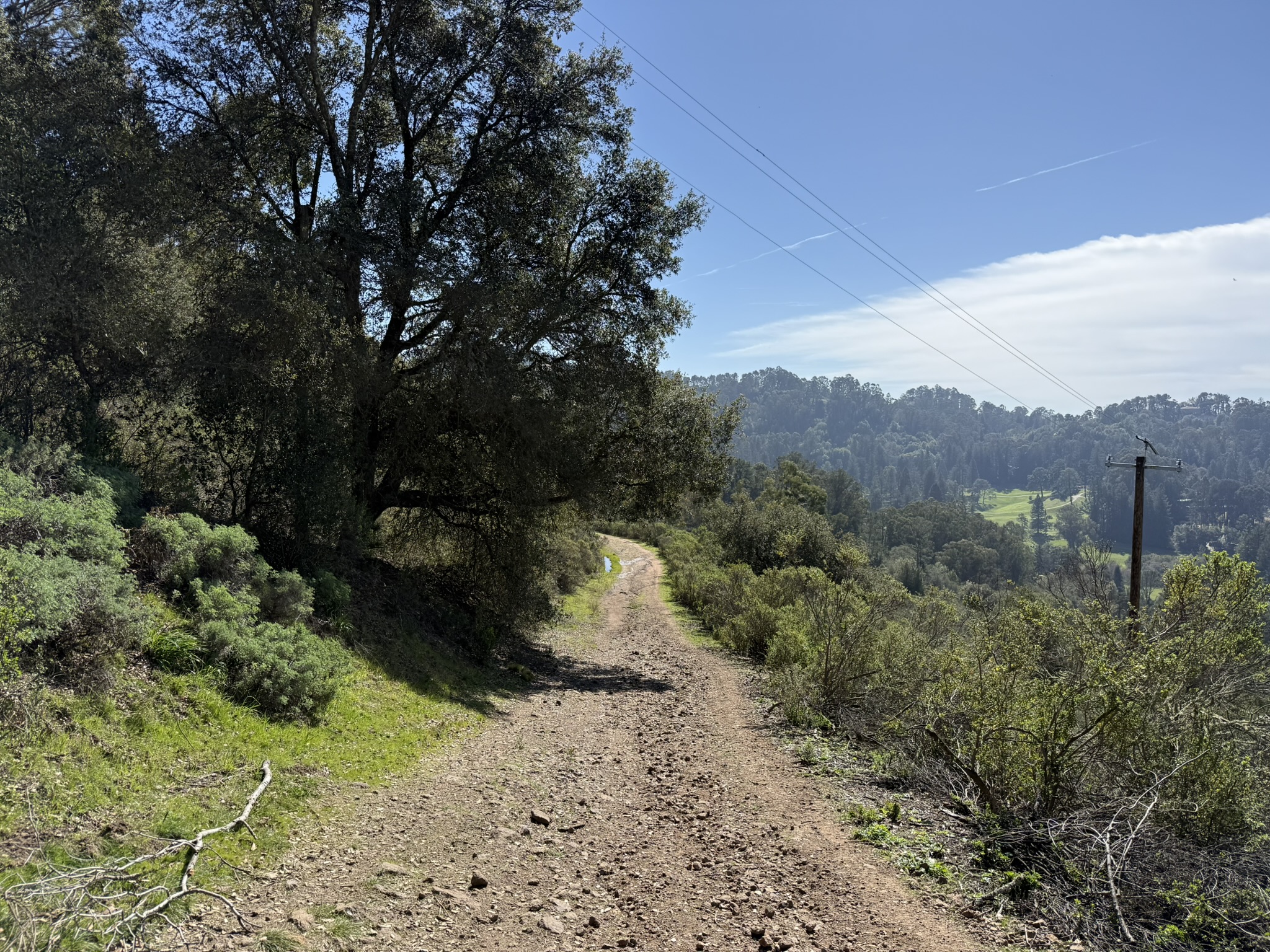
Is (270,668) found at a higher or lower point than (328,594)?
lower

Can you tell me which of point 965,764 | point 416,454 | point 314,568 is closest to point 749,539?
point 416,454

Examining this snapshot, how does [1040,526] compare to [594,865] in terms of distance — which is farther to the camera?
[1040,526]

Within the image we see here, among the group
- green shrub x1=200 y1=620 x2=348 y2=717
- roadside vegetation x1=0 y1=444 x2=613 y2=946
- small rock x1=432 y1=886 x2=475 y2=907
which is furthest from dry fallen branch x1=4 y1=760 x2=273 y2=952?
green shrub x1=200 y1=620 x2=348 y2=717

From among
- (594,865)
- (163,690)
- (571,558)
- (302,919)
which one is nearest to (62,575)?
(163,690)

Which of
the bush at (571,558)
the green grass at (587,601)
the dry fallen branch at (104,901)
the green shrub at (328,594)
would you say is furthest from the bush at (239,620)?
the green grass at (587,601)

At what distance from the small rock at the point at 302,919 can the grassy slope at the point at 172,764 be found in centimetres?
56

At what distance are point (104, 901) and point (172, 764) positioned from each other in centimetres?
198

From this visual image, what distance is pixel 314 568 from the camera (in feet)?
38.1

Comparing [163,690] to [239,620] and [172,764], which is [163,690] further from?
[239,620]

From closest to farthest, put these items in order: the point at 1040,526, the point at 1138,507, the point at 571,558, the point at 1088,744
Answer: the point at 1088,744, the point at 1138,507, the point at 571,558, the point at 1040,526

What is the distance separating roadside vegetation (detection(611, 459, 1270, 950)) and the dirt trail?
809 millimetres

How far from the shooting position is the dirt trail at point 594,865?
15.3 ft

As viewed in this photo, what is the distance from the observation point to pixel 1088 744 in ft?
20.4

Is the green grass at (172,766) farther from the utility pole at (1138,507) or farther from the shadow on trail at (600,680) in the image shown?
the utility pole at (1138,507)
